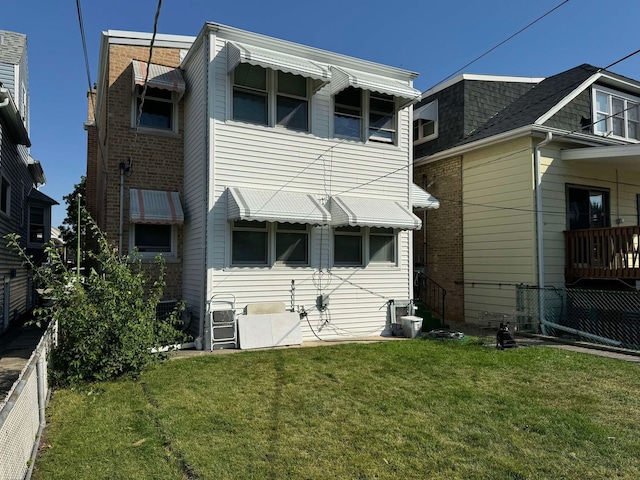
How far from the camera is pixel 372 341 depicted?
1069cm

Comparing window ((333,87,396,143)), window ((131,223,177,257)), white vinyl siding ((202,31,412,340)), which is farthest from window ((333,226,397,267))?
window ((131,223,177,257))

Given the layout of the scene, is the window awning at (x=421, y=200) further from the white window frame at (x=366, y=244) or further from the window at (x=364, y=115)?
the window at (x=364, y=115)

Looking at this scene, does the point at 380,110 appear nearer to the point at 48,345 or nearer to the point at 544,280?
the point at 544,280

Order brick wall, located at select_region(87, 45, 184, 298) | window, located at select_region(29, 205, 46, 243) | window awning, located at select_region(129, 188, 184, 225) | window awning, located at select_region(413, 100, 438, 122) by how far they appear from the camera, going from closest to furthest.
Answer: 1. window awning, located at select_region(129, 188, 184, 225)
2. brick wall, located at select_region(87, 45, 184, 298)
3. window awning, located at select_region(413, 100, 438, 122)
4. window, located at select_region(29, 205, 46, 243)

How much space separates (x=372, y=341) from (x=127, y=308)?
596 centimetres

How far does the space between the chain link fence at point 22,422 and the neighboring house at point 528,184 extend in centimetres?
1166

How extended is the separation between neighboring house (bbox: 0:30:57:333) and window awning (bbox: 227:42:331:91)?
17.4 ft

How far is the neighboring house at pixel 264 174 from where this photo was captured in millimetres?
9938

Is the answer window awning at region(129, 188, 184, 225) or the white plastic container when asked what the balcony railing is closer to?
the white plastic container

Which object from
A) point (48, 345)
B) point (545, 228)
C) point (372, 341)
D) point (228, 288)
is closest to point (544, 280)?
point (545, 228)

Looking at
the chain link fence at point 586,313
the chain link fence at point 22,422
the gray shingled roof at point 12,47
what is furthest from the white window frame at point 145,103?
the chain link fence at point 586,313

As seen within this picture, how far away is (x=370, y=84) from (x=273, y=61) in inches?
99.3

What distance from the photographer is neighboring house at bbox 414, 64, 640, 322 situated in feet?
40.0

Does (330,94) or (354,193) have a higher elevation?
(330,94)
